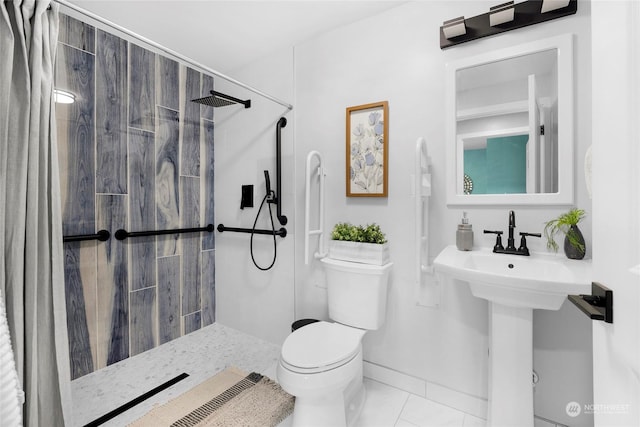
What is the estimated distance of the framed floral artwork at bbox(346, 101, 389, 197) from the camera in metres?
1.81

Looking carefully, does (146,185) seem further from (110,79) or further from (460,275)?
(460,275)

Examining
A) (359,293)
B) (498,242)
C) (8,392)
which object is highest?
(498,242)

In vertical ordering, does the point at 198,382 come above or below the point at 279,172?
below

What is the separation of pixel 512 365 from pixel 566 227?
660 millimetres

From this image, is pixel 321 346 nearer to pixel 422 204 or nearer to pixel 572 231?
pixel 422 204

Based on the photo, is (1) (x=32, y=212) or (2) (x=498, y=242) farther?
(2) (x=498, y=242)

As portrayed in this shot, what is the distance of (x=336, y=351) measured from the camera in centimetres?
141

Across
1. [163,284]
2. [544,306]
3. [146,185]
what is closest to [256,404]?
[163,284]

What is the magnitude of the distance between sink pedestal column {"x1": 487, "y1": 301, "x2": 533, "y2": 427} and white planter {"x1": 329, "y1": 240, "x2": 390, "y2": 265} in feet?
1.95

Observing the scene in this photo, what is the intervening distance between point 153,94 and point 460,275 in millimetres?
2353

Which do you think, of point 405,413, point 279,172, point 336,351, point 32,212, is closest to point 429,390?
point 405,413

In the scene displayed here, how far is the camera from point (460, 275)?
121cm

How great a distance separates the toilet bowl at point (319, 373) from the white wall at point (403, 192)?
0.49 metres

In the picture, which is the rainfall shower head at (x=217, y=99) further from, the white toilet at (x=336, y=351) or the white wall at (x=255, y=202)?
the white toilet at (x=336, y=351)
